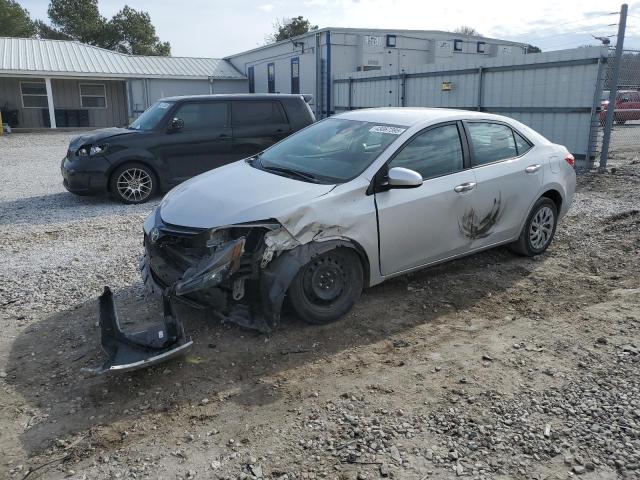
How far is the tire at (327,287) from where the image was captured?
4173mm

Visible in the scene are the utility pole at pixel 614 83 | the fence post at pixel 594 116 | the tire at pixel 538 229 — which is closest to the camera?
the tire at pixel 538 229

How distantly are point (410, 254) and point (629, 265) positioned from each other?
2.87 m

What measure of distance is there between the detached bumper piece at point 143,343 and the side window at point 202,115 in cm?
603

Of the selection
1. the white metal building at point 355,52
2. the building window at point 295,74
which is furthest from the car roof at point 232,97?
the building window at point 295,74

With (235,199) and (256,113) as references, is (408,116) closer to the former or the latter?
(235,199)

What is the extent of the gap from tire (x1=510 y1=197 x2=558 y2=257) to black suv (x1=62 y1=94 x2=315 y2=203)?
16.8 ft

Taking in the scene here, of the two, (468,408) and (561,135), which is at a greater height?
(561,135)

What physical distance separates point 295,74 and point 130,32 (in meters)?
35.5

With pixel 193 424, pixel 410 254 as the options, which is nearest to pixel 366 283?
pixel 410 254

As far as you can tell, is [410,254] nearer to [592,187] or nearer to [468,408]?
[468,408]

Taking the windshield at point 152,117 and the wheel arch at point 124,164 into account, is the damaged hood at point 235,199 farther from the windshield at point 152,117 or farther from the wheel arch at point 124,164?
the windshield at point 152,117

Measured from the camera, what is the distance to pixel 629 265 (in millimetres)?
6012

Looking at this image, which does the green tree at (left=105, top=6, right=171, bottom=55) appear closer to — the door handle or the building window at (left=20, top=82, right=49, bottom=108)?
the building window at (left=20, top=82, right=49, bottom=108)

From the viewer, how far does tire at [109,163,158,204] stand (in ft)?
29.6
